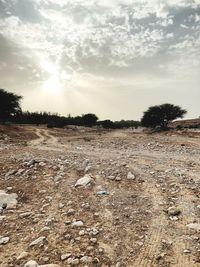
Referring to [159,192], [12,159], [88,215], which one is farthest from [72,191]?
[12,159]

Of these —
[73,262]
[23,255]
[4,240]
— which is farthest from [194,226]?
[4,240]

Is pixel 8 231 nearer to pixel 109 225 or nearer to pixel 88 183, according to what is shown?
pixel 109 225

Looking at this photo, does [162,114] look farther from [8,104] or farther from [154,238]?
[154,238]

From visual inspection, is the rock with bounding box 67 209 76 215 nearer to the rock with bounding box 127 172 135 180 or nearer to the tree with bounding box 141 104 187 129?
the rock with bounding box 127 172 135 180

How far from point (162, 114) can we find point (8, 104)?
32.2m

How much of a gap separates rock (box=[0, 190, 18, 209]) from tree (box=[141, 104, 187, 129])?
2222 inches

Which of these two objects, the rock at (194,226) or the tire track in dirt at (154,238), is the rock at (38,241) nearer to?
the tire track in dirt at (154,238)

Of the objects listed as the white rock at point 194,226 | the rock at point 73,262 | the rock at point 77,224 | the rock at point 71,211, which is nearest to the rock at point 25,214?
the rock at point 71,211

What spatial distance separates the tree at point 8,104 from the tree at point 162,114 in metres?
28.6

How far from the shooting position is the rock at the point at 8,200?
9.11 metres

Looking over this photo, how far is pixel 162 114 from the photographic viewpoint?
65.6 metres

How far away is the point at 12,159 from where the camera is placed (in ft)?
50.4

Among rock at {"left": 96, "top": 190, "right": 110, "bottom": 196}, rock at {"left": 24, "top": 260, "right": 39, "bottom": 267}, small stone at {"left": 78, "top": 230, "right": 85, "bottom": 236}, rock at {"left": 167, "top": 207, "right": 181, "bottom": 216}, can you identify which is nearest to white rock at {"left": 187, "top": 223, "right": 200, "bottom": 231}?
rock at {"left": 167, "top": 207, "right": 181, "bottom": 216}

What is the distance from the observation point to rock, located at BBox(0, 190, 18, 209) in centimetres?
911
